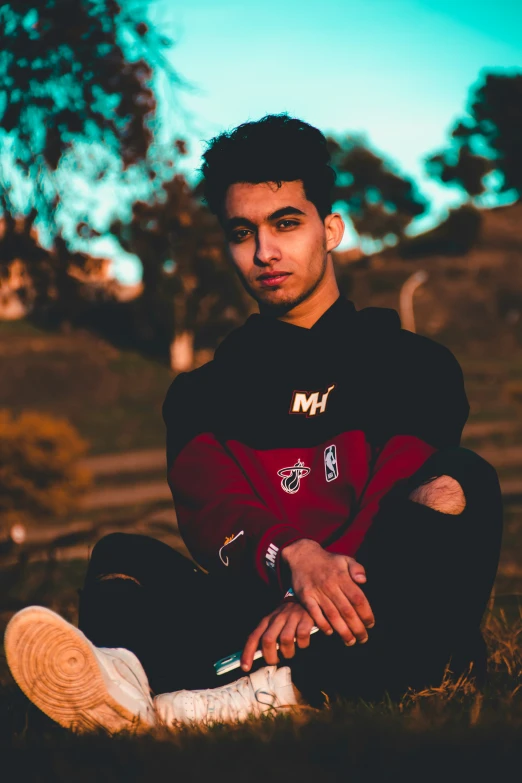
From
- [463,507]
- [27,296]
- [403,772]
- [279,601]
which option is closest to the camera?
[403,772]

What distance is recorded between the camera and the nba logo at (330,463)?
2.39 m

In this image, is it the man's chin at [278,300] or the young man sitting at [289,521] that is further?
the man's chin at [278,300]

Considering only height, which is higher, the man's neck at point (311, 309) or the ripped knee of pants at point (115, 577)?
the man's neck at point (311, 309)

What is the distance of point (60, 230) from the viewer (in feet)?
18.0

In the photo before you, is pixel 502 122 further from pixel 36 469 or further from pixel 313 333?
pixel 36 469

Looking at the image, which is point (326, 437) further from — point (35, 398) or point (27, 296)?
point (35, 398)

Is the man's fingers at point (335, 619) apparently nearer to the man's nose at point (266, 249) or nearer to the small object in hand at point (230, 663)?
the small object in hand at point (230, 663)

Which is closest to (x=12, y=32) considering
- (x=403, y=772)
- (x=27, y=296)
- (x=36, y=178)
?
(x=36, y=178)

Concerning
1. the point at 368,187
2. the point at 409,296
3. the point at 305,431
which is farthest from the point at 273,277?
the point at 368,187

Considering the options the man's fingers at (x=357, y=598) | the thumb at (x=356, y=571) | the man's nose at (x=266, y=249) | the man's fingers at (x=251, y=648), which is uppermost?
the man's nose at (x=266, y=249)

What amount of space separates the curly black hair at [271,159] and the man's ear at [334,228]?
0.03 meters

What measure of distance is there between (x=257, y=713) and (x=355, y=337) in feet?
3.84

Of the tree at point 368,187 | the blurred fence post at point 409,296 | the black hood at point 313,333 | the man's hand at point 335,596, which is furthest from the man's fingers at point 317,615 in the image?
the tree at point 368,187

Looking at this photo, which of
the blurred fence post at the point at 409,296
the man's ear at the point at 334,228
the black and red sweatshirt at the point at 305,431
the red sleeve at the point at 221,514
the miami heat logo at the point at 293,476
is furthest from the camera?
the blurred fence post at the point at 409,296
